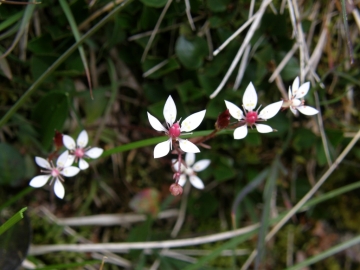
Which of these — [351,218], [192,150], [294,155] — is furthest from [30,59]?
[351,218]

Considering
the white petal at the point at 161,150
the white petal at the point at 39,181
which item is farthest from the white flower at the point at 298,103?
the white petal at the point at 39,181

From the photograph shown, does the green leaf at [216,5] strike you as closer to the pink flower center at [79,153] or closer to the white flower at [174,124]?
the white flower at [174,124]

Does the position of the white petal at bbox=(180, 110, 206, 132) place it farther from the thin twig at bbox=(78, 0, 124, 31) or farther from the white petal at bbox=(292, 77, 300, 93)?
the thin twig at bbox=(78, 0, 124, 31)

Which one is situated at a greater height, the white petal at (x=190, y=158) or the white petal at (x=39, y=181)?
the white petal at (x=190, y=158)

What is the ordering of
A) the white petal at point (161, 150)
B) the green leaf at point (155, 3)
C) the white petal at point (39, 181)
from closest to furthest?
the white petal at point (161, 150), the white petal at point (39, 181), the green leaf at point (155, 3)

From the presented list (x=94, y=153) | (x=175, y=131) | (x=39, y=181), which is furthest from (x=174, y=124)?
(x=39, y=181)

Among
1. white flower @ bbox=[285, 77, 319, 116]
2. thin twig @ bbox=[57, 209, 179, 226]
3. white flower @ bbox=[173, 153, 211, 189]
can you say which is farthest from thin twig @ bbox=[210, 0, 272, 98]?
thin twig @ bbox=[57, 209, 179, 226]

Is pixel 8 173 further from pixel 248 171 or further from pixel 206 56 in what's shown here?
pixel 248 171

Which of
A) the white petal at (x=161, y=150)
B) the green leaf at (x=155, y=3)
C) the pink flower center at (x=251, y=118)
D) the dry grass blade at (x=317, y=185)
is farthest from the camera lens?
the dry grass blade at (x=317, y=185)
